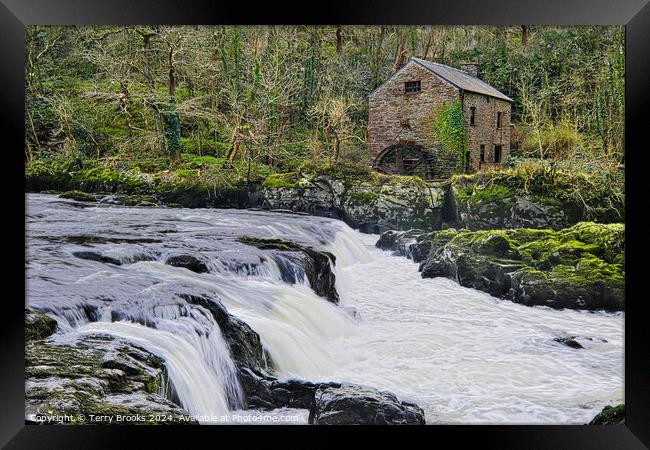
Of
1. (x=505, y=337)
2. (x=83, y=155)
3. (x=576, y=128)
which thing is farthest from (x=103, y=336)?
(x=576, y=128)

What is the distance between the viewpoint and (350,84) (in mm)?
4961

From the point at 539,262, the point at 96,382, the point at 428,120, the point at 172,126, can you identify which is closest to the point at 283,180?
the point at 172,126

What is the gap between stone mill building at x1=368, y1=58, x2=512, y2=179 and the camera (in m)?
4.91

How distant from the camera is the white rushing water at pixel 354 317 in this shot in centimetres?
454

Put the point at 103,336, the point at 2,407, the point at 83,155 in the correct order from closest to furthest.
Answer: the point at 103,336, the point at 2,407, the point at 83,155

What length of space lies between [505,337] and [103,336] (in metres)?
2.99

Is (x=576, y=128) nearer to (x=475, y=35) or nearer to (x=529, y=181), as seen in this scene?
(x=529, y=181)

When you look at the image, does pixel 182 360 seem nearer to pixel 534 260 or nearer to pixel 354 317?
pixel 354 317

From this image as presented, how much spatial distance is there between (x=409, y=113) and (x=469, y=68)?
0.57 metres

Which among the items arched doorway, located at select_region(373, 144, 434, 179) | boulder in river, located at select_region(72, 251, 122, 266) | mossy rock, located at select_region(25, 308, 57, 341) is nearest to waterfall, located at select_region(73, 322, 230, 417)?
mossy rock, located at select_region(25, 308, 57, 341)

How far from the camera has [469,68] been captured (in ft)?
16.0

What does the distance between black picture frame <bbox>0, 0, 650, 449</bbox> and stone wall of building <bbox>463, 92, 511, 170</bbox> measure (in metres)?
0.60
